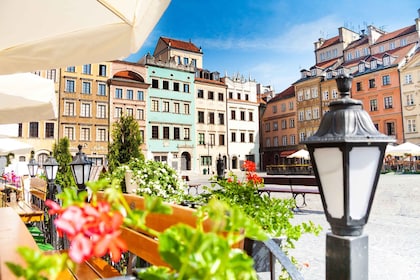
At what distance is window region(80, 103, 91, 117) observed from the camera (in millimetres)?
35438

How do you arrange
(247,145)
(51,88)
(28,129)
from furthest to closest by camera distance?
(247,145) → (28,129) → (51,88)

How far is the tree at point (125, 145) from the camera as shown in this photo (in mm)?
10828

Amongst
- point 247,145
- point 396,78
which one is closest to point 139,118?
point 247,145

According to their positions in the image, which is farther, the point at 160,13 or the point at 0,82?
the point at 0,82

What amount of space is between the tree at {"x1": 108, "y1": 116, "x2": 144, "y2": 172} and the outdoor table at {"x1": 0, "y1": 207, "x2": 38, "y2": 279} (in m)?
Result: 6.71

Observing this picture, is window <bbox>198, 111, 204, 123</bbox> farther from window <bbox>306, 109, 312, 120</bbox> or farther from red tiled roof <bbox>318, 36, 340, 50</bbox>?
red tiled roof <bbox>318, 36, 340, 50</bbox>

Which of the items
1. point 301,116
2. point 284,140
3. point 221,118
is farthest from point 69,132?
point 301,116

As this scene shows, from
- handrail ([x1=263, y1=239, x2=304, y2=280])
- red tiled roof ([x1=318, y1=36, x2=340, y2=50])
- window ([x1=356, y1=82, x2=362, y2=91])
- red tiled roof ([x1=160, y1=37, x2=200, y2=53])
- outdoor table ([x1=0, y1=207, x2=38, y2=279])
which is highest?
red tiled roof ([x1=318, y1=36, x2=340, y2=50])

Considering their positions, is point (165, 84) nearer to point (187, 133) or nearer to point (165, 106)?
point (165, 106)

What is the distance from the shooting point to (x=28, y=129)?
3322 centimetres

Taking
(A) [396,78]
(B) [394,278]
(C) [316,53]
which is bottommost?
(B) [394,278]

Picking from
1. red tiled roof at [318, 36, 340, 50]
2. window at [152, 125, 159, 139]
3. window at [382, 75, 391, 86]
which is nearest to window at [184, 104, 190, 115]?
window at [152, 125, 159, 139]

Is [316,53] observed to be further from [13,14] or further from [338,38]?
[13,14]

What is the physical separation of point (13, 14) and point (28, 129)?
3444cm
